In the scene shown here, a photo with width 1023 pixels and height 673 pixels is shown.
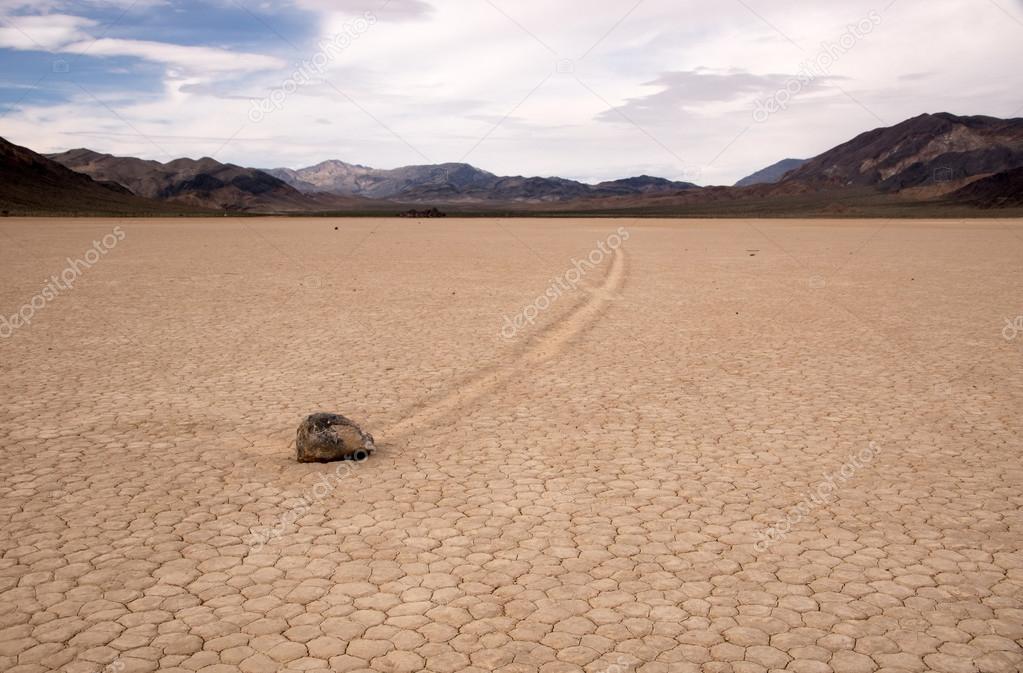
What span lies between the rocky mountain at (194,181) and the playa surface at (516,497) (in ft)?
506

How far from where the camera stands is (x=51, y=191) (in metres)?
85.1

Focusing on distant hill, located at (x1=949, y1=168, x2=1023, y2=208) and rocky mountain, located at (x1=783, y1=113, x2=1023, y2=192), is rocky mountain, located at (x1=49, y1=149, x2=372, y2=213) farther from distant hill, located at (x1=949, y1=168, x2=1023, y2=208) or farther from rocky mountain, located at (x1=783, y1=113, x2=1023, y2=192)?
distant hill, located at (x1=949, y1=168, x2=1023, y2=208)

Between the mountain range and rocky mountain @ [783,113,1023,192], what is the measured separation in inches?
7.4

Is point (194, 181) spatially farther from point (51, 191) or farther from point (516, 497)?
point (516, 497)

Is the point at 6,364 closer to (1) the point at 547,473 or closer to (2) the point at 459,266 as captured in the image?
(1) the point at 547,473

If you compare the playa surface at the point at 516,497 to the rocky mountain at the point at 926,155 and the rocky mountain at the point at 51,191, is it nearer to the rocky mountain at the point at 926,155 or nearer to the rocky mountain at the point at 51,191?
the rocky mountain at the point at 51,191

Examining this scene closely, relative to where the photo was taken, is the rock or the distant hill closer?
the rock

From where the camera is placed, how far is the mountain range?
87125mm

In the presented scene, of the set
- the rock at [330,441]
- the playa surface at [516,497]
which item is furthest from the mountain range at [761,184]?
the rock at [330,441]

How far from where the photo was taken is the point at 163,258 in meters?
24.5

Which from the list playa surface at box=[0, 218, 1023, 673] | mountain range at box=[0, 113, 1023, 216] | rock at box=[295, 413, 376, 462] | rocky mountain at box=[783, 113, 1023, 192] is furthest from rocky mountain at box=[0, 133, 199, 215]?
rocky mountain at box=[783, 113, 1023, 192]

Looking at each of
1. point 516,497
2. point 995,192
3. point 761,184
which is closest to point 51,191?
point 516,497

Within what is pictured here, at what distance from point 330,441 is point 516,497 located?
5.13 ft

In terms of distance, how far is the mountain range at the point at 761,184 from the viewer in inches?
3430
